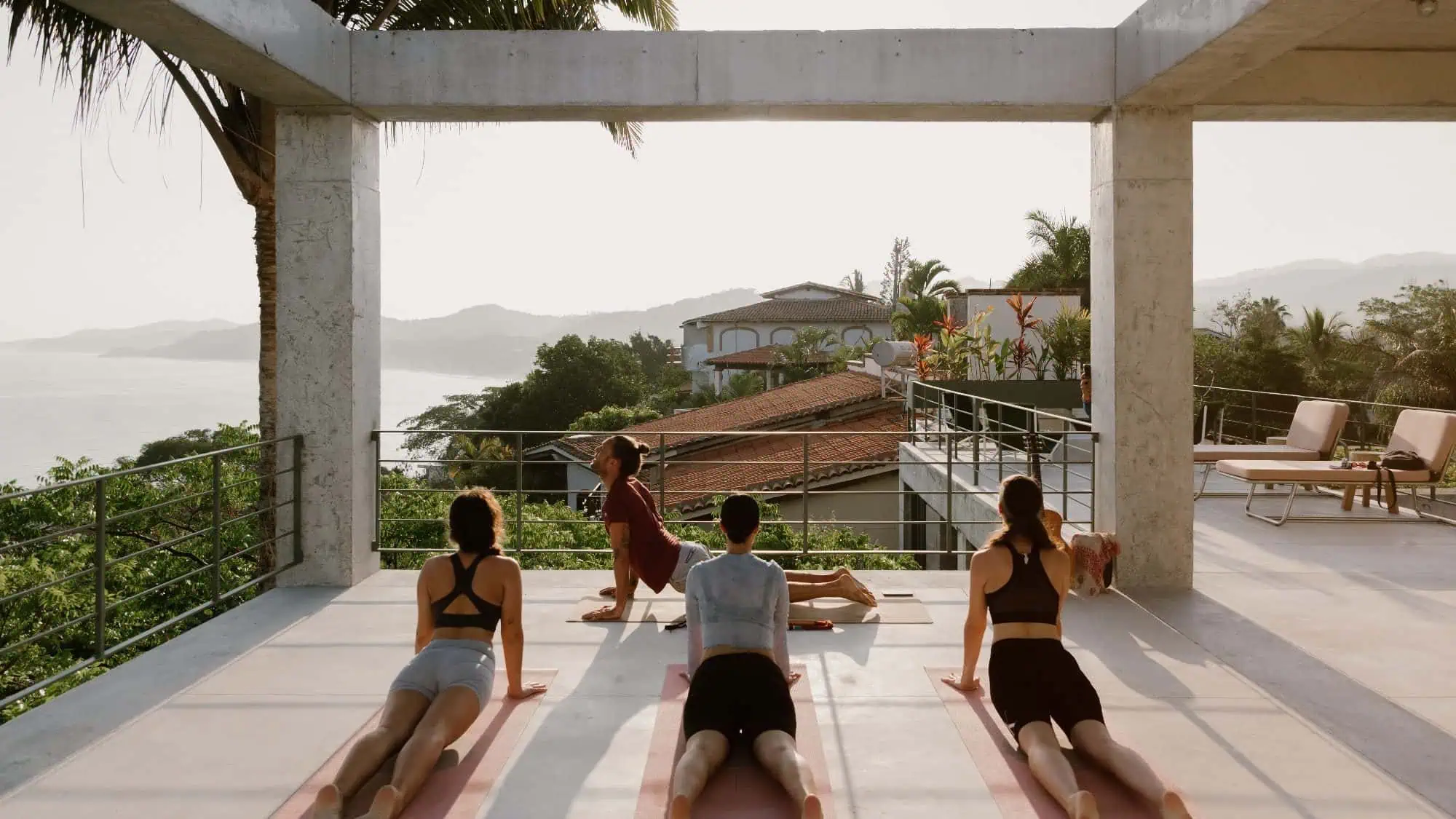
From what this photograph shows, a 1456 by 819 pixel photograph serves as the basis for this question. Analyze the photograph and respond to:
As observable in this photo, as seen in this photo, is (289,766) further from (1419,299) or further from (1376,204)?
(1376,204)

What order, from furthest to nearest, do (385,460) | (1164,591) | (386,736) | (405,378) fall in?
(405,378)
(385,460)
(1164,591)
(386,736)

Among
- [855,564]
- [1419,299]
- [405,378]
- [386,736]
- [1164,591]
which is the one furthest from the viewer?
[405,378]

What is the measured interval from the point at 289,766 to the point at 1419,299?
1520 inches

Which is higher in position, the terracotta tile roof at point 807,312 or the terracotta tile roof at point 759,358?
the terracotta tile roof at point 807,312

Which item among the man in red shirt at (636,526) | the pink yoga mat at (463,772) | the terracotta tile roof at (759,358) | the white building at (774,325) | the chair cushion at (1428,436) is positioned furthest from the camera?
the white building at (774,325)

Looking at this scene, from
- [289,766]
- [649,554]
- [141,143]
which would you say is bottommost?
[289,766]

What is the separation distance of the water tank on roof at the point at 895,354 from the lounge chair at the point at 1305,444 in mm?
8570

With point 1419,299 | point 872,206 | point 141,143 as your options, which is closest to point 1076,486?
point 141,143

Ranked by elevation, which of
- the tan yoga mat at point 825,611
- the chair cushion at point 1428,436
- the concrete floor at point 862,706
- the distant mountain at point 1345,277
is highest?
the distant mountain at point 1345,277

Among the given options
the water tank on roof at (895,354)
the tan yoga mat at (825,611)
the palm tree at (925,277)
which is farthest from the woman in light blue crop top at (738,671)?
the palm tree at (925,277)

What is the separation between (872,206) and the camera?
92562 millimetres

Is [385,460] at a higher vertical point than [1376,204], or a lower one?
lower

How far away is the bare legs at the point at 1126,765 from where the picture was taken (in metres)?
3.23

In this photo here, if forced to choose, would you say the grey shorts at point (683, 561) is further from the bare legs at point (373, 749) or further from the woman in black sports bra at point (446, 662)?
the bare legs at point (373, 749)
